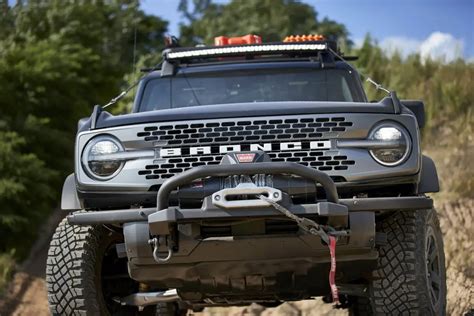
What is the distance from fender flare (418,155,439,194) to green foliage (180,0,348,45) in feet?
56.7

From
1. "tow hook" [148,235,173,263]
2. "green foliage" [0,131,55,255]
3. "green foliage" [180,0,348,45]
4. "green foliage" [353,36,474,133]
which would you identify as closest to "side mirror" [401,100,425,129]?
"tow hook" [148,235,173,263]

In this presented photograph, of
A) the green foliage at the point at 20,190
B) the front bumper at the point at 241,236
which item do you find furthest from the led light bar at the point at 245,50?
the green foliage at the point at 20,190

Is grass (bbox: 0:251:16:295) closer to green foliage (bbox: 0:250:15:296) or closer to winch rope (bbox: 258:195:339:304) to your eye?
green foliage (bbox: 0:250:15:296)

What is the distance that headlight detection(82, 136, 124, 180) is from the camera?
17.7 feet

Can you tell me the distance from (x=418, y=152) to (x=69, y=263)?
2097 millimetres

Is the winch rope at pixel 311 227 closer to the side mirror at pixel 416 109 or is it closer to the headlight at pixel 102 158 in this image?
the headlight at pixel 102 158

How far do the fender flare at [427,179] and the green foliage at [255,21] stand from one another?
56.7ft

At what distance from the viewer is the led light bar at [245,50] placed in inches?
282

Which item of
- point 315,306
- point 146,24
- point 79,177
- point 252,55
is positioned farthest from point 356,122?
point 146,24

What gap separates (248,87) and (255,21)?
1747 cm

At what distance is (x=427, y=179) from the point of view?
562 centimetres

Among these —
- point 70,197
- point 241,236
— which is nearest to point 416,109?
point 241,236

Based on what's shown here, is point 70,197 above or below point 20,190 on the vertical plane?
above

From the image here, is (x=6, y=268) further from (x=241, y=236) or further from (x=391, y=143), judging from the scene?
(x=391, y=143)
